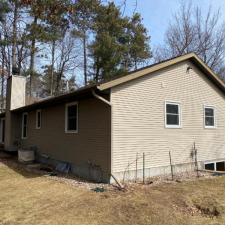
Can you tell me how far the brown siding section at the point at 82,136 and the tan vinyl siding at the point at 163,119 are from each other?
40 centimetres

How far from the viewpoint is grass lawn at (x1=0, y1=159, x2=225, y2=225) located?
19.3ft

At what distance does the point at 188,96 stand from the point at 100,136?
4411mm

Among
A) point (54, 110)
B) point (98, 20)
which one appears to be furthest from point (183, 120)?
point (98, 20)

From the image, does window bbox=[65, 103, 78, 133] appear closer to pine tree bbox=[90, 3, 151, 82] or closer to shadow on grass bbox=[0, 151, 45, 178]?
shadow on grass bbox=[0, 151, 45, 178]

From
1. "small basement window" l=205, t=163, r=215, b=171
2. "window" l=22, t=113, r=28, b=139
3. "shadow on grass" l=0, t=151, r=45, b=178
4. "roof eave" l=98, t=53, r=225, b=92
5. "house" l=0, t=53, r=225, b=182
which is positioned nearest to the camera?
"roof eave" l=98, t=53, r=225, b=92

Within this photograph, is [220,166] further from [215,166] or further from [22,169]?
[22,169]

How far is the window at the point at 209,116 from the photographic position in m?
12.6

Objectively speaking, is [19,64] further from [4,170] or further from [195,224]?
[195,224]

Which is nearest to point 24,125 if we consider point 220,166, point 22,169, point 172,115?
point 22,169

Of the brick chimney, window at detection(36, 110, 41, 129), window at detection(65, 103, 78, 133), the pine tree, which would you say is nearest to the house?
window at detection(65, 103, 78, 133)

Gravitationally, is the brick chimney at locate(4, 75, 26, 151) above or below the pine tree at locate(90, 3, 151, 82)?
below

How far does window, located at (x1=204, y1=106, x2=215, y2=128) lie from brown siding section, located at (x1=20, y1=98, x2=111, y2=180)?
208 inches

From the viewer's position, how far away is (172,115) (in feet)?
36.6

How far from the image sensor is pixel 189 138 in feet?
38.0
